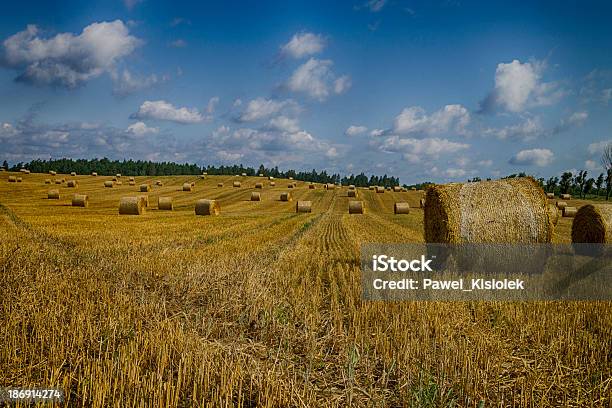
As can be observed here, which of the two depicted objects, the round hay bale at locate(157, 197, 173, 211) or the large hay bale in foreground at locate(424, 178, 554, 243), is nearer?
the large hay bale in foreground at locate(424, 178, 554, 243)

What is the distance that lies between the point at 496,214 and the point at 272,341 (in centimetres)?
820

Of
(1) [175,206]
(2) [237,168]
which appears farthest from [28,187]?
(2) [237,168]

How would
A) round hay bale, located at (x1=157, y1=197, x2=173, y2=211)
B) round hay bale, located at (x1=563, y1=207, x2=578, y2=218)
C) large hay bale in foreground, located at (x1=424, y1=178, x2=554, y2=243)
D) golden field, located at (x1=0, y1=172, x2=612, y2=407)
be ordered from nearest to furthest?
golden field, located at (x1=0, y1=172, x2=612, y2=407)
large hay bale in foreground, located at (x1=424, y1=178, x2=554, y2=243)
round hay bale, located at (x1=157, y1=197, x2=173, y2=211)
round hay bale, located at (x1=563, y1=207, x2=578, y2=218)

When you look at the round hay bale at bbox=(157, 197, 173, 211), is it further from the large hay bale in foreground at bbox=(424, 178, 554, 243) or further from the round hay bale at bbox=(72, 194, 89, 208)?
the large hay bale in foreground at bbox=(424, 178, 554, 243)

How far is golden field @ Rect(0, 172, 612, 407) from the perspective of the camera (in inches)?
165

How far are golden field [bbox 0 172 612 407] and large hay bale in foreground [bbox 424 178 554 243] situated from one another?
3.52 meters

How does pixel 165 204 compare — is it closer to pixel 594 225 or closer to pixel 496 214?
pixel 496 214

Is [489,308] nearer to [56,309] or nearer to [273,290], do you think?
[273,290]

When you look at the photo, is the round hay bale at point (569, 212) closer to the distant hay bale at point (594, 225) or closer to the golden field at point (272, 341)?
the distant hay bale at point (594, 225)

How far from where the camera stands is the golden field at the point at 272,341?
4.18 metres

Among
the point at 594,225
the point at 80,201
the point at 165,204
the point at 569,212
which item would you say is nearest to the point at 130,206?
the point at 165,204

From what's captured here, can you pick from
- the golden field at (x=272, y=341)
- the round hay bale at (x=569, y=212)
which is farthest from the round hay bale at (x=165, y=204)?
the round hay bale at (x=569, y=212)

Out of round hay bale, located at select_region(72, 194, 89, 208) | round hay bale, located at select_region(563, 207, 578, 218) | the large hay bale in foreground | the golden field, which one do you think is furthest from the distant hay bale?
round hay bale, located at select_region(72, 194, 89, 208)

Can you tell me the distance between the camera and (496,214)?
39.1 ft
